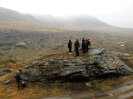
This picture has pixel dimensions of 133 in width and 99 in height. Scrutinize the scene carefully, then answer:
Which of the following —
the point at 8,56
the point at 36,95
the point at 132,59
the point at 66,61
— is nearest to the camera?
the point at 36,95

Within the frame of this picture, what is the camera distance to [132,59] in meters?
50.2

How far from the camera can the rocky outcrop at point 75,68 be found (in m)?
40.2

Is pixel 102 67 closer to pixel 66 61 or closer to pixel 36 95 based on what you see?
pixel 66 61

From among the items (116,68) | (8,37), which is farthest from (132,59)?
(8,37)

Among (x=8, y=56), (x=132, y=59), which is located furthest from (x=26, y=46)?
(x=132, y=59)

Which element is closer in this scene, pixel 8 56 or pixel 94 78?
pixel 94 78

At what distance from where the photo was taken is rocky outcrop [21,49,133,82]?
4022 centimetres

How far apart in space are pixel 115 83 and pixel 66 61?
708 cm

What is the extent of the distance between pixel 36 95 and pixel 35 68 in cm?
491

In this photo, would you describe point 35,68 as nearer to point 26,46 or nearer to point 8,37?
point 26,46

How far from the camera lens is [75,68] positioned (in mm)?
40594

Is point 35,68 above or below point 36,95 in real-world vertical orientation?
above

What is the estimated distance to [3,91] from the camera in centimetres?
4275

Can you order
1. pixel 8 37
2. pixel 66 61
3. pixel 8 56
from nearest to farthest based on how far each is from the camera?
pixel 66 61 < pixel 8 56 < pixel 8 37
